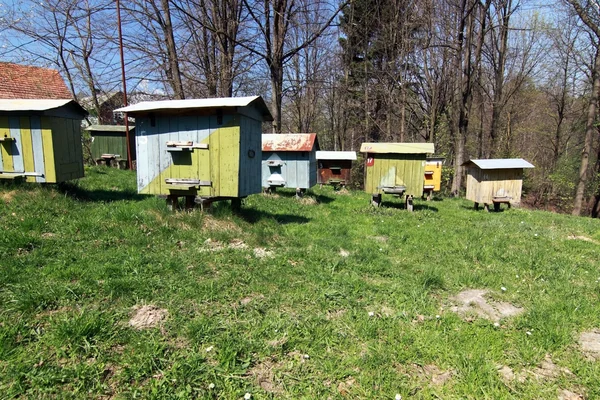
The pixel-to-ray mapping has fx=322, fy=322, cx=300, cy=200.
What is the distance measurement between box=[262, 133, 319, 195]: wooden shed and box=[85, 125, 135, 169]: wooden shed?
9.01 m

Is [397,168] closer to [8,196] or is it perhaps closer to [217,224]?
[217,224]

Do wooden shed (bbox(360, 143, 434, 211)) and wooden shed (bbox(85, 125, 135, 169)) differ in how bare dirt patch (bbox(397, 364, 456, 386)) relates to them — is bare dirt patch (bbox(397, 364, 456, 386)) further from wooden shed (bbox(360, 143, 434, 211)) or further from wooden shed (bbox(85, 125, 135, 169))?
wooden shed (bbox(85, 125, 135, 169))

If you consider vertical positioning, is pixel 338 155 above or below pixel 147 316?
above

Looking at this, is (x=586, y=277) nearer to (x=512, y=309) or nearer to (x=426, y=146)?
(x=512, y=309)

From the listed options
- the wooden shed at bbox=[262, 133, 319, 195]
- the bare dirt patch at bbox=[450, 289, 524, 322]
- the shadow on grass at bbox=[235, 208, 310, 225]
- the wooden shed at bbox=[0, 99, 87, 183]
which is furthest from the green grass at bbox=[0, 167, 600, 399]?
the wooden shed at bbox=[262, 133, 319, 195]

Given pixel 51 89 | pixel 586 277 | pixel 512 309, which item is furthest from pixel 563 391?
pixel 51 89

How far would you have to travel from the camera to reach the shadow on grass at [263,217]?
6615mm

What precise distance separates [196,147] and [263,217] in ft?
6.80

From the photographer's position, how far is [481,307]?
379 centimetres

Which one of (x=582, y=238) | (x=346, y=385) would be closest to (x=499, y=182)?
(x=582, y=238)

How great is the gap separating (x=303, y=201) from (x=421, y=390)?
824 cm

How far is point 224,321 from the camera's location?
3117mm

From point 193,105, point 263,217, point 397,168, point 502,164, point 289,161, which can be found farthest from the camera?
point 289,161

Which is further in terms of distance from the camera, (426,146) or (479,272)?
(426,146)
